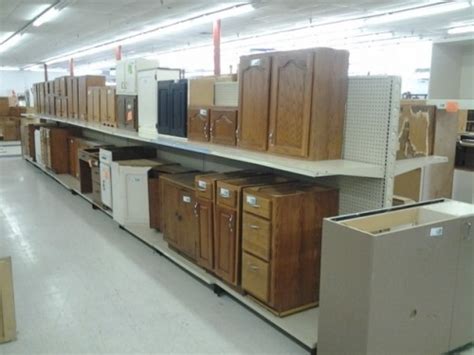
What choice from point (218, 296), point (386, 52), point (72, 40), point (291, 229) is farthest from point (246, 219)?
point (386, 52)

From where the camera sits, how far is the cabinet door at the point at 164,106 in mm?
4105

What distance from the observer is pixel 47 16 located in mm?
9320

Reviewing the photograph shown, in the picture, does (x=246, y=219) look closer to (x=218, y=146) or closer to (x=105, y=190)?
(x=218, y=146)

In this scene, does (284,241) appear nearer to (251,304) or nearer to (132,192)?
(251,304)

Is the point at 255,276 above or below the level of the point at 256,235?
below

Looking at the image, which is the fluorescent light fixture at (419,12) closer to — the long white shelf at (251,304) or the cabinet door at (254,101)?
the cabinet door at (254,101)

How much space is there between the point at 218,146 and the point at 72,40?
38.1ft

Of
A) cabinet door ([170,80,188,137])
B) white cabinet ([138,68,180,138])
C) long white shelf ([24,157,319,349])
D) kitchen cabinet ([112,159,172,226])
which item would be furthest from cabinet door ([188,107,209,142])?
long white shelf ([24,157,319,349])

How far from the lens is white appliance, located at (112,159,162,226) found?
14.6 feet

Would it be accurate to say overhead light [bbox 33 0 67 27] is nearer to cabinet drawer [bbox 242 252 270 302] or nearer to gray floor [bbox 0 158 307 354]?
gray floor [bbox 0 158 307 354]

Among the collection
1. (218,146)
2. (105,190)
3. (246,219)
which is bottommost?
(105,190)

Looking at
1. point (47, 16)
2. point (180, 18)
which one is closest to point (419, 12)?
point (180, 18)

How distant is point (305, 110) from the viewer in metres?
2.50

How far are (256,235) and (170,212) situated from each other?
1307 millimetres
